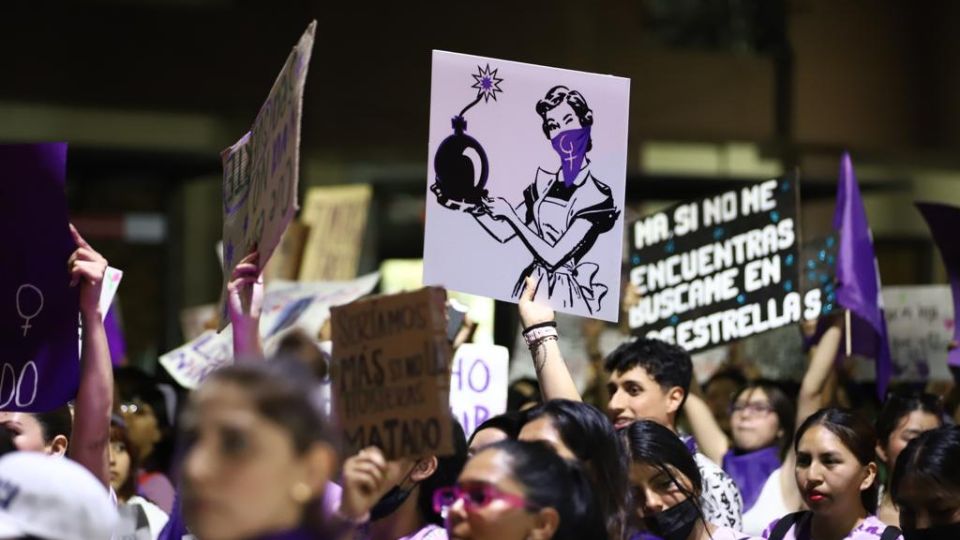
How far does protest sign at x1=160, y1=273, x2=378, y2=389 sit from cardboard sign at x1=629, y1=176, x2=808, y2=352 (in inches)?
50.8

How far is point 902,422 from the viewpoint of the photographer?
5812 millimetres

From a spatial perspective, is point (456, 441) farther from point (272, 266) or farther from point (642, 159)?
point (642, 159)

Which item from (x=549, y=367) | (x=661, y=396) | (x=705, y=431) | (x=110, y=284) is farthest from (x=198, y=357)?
(x=549, y=367)

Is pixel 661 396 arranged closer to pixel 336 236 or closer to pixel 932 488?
pixel 932 488

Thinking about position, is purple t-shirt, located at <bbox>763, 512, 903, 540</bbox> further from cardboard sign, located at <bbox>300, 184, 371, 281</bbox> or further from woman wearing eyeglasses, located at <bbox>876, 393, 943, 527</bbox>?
cardboard sign, located at <bbox>300, 184, 371, 281</bbox>

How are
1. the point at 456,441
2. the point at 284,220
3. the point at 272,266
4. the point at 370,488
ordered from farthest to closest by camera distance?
the point at 272,266 < the point at 456,441 < the point at 284,220 < the point at 370,488

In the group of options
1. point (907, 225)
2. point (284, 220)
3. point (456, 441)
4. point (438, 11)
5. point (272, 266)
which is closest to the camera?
point (284, 220)

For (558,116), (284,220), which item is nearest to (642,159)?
(558,116)

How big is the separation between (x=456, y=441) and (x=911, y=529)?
1.34 metres

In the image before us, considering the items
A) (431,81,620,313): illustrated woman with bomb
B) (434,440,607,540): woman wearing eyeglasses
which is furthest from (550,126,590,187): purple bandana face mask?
(434,440,607,540): woman wearing eyeglasses

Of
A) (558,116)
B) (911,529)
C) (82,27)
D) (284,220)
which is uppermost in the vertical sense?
(82,27)

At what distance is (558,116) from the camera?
15.5ft

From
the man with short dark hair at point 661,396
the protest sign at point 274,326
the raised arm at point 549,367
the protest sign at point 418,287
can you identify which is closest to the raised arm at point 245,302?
the raised arm at point 549,367

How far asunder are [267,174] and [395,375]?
3.30 feet
